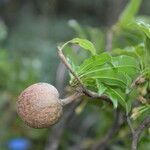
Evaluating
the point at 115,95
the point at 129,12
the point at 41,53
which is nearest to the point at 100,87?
the point at 115,95

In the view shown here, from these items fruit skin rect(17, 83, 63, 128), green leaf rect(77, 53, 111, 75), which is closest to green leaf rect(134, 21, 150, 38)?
green leaf rect(77, 53, 111, 75)

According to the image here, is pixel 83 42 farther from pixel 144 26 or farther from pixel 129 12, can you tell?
pixel 129 12

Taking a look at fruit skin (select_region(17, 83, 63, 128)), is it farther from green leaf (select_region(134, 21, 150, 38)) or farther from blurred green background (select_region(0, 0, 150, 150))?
blurred green background (select_region(0, 0, 150, 150))

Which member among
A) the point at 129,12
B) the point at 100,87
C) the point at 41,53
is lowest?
the point at 41,53

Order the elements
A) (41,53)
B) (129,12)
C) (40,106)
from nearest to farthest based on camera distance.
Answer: (40,106)
(129,12)
(41,53)

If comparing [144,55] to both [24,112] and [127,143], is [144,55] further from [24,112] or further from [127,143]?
[127,143]

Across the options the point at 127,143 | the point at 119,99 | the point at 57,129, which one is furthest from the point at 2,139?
the point at 119,99

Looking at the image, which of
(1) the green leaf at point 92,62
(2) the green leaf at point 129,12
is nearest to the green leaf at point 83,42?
(1) the green leaf at point 92,62

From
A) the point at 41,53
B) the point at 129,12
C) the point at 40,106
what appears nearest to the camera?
the point at 40,106

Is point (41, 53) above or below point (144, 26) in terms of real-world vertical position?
below
